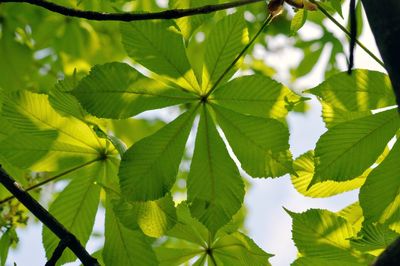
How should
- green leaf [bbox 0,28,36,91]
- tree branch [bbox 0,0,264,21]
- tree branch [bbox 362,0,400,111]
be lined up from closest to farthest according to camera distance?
tree branch [bbox 362,0,400,111] < tree branch [bbox 0,0,264,21] < green leaf [bbox 0,28,36,91]

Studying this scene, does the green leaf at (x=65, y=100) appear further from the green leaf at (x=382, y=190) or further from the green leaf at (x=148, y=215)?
the green leaf at (x=382, y=190)

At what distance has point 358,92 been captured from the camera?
3.89ft

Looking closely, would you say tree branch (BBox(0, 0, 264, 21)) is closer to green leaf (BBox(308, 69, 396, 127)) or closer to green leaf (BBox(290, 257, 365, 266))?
green leaf (BBox(308, 69, 396, 127))

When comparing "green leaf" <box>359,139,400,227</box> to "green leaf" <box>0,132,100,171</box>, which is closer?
"green leaf" <box>359,139,400,227</box>

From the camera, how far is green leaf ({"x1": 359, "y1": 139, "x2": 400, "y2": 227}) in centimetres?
116

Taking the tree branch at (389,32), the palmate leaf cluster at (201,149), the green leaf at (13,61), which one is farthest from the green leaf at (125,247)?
the green leaf at (13,61)

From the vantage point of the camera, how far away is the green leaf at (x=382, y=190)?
116cm

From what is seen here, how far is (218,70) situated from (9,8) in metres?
1.73

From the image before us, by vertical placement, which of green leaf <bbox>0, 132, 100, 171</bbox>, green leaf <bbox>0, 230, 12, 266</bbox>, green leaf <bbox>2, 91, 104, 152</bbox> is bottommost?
green leaf <bbox>0, 230, 12, 266</bbox>

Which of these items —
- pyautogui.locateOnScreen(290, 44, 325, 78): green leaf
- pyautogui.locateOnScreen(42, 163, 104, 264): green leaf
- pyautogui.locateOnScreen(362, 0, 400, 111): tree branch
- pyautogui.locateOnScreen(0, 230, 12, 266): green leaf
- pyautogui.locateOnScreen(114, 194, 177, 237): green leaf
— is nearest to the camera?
Result: pyautogui.locateOnScreen(362, 0, 400, 111): tree branch

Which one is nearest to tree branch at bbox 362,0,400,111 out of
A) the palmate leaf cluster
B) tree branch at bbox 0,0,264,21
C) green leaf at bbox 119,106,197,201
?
tree branch at bbox 0,0,264,21

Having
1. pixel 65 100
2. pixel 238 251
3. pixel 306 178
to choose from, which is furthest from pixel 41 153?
pixel 306 178

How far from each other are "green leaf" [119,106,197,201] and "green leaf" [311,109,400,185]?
0.28 metres

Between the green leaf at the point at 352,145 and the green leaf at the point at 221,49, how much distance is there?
0.86 feet
